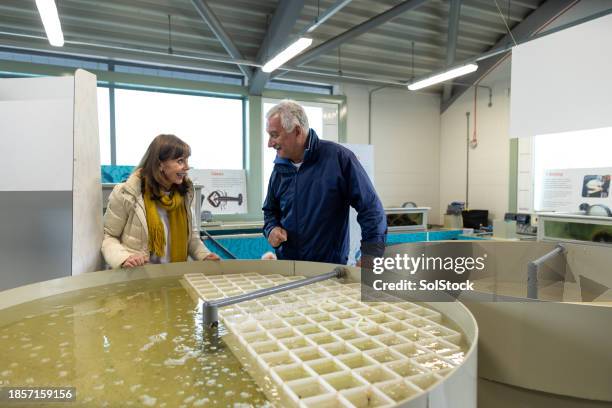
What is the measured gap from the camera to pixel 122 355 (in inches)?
32.1

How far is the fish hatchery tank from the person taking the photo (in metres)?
0.65

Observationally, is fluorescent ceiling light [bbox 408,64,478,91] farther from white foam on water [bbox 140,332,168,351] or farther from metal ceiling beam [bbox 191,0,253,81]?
white foam on water [bbox 140,332,168,351]

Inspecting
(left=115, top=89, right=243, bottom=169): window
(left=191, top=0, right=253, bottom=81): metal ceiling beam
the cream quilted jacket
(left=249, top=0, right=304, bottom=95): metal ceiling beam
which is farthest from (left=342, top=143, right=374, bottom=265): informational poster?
the cream quilted jacket

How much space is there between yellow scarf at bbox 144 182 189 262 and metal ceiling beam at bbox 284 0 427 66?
149 inches

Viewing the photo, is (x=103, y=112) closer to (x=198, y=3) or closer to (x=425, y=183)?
(x=198, y=3)

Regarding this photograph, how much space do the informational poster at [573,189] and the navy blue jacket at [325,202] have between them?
4475 millimetres

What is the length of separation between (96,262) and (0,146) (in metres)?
0.91

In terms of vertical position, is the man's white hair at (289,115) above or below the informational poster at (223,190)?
above

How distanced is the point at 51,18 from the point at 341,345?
3701 millimetres

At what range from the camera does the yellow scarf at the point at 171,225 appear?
1.69 meters

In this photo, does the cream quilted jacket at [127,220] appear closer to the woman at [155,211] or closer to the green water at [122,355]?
the woman at [155,211]

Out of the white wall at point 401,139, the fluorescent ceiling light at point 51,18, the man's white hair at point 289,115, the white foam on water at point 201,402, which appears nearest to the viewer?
the white foam on water at point 201,402

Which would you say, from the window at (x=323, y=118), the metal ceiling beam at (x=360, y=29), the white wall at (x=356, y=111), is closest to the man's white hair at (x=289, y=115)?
the metal ceiling beam at (x=360, y=29)

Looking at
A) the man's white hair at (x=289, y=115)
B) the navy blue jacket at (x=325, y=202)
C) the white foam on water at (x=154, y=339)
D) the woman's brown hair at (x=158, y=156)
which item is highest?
the man's white hair at (x=289, y=115)
